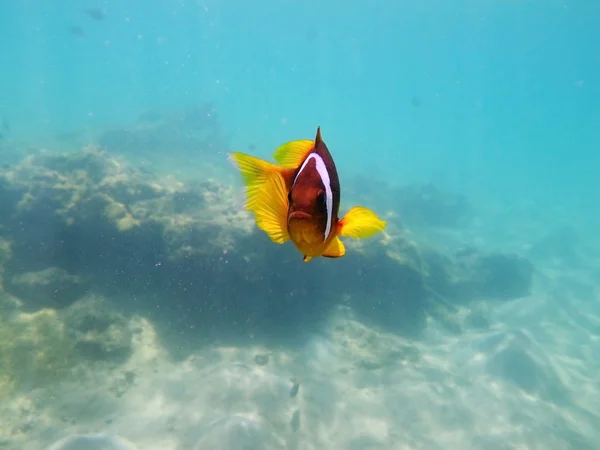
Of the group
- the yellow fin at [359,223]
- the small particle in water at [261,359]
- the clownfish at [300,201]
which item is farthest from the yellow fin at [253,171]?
the small particle in water at [261,359]

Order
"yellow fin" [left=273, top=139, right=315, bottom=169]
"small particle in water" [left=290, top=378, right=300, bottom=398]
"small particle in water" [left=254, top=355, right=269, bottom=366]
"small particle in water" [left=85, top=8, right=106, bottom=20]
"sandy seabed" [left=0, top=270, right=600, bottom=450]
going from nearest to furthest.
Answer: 1. "yellow fin" [left=273, top=139, right=315, bottom=169]
2. "sandy seabed" [left=0, top=270, right=600, bottom=450]
3. "small particle in water" [left=290, top=378, right=300, bottom=398]
4. "small particle in water" [left=254, top=355, right=269, bottom=366]
5. "small particle in water" [left=85, top=8, right=106, bottom=20]

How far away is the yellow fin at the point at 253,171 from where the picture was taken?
83 cm

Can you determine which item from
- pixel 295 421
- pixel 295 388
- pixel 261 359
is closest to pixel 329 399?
pixel 295 388

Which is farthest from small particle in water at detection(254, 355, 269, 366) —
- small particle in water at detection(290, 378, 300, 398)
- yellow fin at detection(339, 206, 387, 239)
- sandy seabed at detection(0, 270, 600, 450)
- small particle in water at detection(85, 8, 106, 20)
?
small particle in water at detection(85, 8, 106, 20)

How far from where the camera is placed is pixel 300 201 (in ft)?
2.21

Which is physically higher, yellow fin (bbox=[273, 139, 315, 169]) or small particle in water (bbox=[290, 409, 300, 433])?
yellow fin (bbox=[273, 139, 315, 169])

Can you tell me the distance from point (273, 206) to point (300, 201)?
7 centimetres

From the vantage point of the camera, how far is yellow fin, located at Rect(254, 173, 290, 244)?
714mm

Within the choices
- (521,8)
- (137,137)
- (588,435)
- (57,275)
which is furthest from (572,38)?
(57,275)

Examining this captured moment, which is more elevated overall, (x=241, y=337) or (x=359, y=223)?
(x=359, y=223)

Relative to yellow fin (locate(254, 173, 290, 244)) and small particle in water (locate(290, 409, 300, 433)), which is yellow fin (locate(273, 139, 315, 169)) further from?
small particle in water (locate(290, 409, 300, 433))

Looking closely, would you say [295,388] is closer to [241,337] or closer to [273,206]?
[241,337]

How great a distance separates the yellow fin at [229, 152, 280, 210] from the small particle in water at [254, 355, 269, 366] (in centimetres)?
628

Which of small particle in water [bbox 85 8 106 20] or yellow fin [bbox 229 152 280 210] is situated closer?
yellow fin [bbox 229 152 280 210]
